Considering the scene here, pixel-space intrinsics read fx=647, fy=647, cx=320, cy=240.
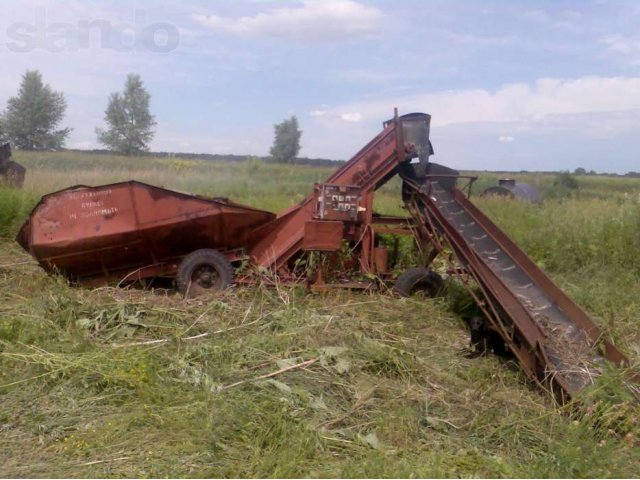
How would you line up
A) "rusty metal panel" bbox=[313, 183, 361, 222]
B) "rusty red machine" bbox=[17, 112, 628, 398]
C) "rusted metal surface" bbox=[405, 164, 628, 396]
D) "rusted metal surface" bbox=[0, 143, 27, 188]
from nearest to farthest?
"rusted metal surface" bbox=[405, 164, 628, 396]
"rusty red machine" bbox=[17, 112, 628, 398]
"rusty metal panel" bbox=[313, 183, 361, 222]
"rusted metal surface" bbox=[0, 143, 27, 188]

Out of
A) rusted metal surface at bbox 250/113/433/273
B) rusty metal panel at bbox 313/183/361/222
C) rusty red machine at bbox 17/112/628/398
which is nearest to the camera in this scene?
rusty red machine at bbox 17/112/628/398

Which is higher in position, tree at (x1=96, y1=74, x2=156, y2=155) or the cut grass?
tree at (x1=96, y1=74, x2=156, y2=155)

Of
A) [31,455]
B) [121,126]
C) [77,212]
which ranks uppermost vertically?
[121,126]

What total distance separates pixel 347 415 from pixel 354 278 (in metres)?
3.87

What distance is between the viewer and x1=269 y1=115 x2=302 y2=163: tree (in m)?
40.1

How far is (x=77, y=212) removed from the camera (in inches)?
313

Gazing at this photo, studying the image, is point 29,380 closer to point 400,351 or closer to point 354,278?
point 400,351

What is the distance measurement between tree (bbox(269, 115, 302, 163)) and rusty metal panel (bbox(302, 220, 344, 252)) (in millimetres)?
31847

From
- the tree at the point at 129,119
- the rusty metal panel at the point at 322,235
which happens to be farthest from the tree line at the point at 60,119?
the rusty metal panel at the point at 322,235

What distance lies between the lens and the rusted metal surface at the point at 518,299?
18.4ft

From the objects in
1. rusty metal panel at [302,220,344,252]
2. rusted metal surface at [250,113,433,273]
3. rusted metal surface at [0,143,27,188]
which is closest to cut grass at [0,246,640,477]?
rusty metal panel at [302,220,344,252]

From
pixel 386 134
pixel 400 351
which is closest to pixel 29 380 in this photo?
pixel 400 351

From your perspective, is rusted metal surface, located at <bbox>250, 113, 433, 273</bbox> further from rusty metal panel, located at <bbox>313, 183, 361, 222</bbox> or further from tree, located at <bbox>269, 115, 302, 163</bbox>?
tree, located at <bbox>269, 115, 302, 163</bbox>

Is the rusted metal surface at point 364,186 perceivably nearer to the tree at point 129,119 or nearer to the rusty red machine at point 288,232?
the rusty red machine at point 288,232
